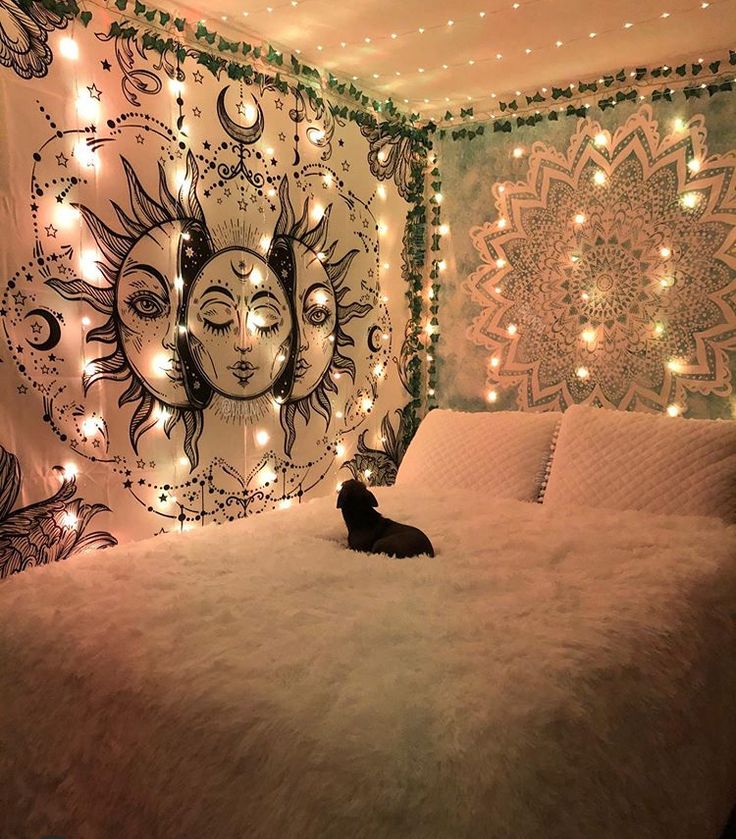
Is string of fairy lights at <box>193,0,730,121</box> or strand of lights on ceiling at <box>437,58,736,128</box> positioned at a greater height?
string of fairy lights at <box>193,0,730,121</box>

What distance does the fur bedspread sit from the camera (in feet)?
3.29

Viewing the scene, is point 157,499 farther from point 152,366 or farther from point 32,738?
point 32,738

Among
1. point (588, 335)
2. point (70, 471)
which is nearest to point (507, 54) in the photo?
point (588, 335)

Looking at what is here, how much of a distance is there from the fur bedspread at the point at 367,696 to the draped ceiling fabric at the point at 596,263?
1.22m

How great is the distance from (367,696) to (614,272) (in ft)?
7.83

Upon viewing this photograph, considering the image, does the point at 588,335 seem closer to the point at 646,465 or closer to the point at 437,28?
the point at 646,465

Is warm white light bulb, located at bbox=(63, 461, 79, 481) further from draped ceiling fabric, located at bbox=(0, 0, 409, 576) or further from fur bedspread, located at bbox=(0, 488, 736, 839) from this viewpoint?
fur bedspread, located at bbox=(0, 488, 736, 839)

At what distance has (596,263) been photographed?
3.06 meters

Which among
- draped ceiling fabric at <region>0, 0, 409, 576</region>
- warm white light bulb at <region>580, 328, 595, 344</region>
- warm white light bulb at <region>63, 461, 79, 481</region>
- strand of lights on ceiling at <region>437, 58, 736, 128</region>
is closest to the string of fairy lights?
strand of lights on ceiling at <region>437, 58, 736, 128</region>

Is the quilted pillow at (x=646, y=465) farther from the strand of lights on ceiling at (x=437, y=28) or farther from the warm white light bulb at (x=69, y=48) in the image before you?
the warm white light bulb at (x=69, y=48)

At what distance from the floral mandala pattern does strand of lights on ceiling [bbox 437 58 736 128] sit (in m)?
0.10

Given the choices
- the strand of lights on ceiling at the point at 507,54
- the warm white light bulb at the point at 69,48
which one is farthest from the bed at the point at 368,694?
the strand of lights on ceiling at the point at 507,54

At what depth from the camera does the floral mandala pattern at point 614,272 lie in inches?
111

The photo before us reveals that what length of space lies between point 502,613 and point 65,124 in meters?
1.82
